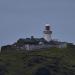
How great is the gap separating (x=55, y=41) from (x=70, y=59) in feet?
57.6

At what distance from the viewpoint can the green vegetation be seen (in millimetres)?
148250

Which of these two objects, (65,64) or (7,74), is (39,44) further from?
(7,74)

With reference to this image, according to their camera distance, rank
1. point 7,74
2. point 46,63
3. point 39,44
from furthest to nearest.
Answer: point 39,44 < point 46,63 < point 7,74

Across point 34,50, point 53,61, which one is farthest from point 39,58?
point 34,50

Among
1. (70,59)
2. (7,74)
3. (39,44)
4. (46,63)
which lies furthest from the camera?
(39,44)

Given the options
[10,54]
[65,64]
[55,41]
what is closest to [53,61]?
[65,64]

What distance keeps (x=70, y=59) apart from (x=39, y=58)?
970 centimetres

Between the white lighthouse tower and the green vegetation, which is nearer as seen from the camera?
the green vegetation

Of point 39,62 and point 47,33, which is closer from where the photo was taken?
point 39,62

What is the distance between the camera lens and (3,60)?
157 m

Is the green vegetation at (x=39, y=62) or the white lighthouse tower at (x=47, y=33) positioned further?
the white lighthouse tower at (x=47, y=33)

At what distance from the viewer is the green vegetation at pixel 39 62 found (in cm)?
14825

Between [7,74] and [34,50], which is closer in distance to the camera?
[7,74]

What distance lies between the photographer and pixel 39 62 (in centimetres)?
15575
